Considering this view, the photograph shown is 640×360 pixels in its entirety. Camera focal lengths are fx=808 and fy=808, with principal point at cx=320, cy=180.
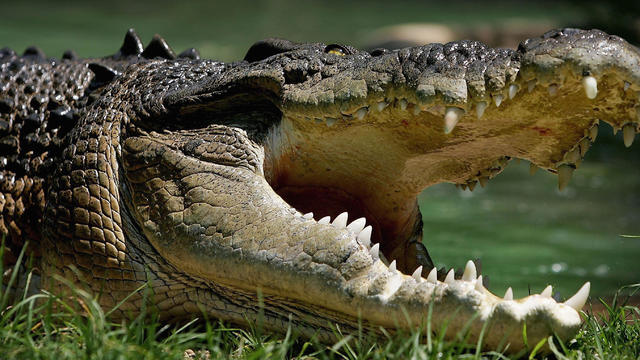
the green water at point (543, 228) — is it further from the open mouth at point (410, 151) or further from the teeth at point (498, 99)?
the teeth at point (498, 99)

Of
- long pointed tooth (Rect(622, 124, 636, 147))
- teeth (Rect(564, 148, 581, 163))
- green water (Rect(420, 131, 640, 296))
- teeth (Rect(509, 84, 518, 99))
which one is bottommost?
green water (Rect(420, 131, 640, 296))

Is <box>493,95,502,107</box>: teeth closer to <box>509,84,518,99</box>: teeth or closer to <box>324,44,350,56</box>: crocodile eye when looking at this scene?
<box>509,84,518,99</box>: teeth

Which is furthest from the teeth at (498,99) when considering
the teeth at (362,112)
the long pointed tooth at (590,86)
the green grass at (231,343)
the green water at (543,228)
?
the green water at (543,228)

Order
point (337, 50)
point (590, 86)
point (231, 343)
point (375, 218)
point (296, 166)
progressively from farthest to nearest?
point (375, 218)
point (296, 166)
point (337, 50)
point (231, 343)
point (590, 86)

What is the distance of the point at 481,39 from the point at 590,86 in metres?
14.6

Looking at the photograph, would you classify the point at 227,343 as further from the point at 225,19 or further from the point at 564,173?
the point at 225,19

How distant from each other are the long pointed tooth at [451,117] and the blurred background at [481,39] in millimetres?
757

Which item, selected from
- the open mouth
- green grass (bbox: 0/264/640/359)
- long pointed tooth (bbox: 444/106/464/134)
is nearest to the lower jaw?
the open mouth

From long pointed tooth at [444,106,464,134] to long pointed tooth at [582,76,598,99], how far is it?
0.39 metres

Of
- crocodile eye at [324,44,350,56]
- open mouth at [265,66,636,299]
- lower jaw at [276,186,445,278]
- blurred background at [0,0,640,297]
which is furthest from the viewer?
blurred background at [0,0,640,297]

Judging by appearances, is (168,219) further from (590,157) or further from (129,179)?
(590,157)

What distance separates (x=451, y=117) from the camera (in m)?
2.61

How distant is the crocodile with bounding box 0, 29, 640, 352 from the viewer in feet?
8.51

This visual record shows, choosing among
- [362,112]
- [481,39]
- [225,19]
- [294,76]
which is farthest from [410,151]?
[225,19]
